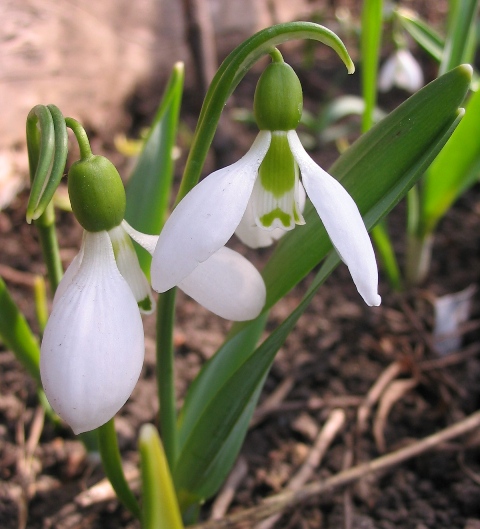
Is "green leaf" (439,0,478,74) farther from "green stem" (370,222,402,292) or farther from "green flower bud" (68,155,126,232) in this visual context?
"green flower bud" (68,155,126,232)

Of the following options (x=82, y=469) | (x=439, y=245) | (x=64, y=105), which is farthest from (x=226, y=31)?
(x=82, y=469)

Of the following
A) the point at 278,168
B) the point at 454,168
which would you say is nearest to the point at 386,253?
the point at 454,168

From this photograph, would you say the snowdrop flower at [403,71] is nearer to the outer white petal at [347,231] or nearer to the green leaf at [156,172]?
the green leaf at [156,172]

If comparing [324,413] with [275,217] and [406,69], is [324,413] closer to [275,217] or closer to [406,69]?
[275,217]

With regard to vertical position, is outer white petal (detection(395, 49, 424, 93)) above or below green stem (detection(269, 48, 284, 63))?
above

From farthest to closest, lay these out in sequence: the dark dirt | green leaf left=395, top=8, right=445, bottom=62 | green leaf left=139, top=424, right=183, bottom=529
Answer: green leaf left=395, top=8, right=445, bottom=62 → the dark dirt → green leaf left=139, top=424, right=183, bottom=529

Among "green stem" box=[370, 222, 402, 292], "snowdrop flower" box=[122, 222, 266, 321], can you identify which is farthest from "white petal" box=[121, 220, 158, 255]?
"green stem" box=[370, 222, 402, 292]
